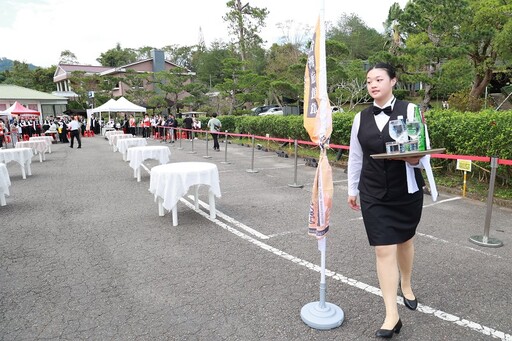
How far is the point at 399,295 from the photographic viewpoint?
3.28 m

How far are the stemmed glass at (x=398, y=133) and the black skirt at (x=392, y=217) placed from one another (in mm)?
399

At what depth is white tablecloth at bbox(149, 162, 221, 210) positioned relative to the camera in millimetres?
5238

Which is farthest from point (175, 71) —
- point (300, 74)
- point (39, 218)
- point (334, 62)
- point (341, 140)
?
point (39, 218)

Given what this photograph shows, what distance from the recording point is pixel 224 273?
12.5 feet

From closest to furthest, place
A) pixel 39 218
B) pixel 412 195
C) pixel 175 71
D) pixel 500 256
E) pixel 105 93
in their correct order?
1. pixel 412 195
2. pixel 500 256
3. pixel 39 218
4. pixel 175 71
5. pixel 105 93

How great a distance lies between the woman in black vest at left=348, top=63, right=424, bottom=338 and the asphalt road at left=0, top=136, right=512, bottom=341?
0.49m

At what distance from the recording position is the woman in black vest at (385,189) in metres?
2.49

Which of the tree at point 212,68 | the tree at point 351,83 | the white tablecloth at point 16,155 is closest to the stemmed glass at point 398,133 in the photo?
the white tablecloth at point 16,155

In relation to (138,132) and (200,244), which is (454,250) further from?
(138,132)

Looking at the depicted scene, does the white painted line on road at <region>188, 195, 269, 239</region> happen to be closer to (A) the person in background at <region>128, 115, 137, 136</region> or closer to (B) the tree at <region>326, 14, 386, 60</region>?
(A) the person in background at <region>128, 115, 137, 136</region>

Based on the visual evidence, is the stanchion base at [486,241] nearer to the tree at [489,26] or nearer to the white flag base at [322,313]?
the white flag base at [322,313]

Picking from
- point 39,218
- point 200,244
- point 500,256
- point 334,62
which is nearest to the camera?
point 500,256

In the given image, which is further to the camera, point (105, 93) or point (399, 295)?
point (105, 93)

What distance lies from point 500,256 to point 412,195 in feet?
8.12
